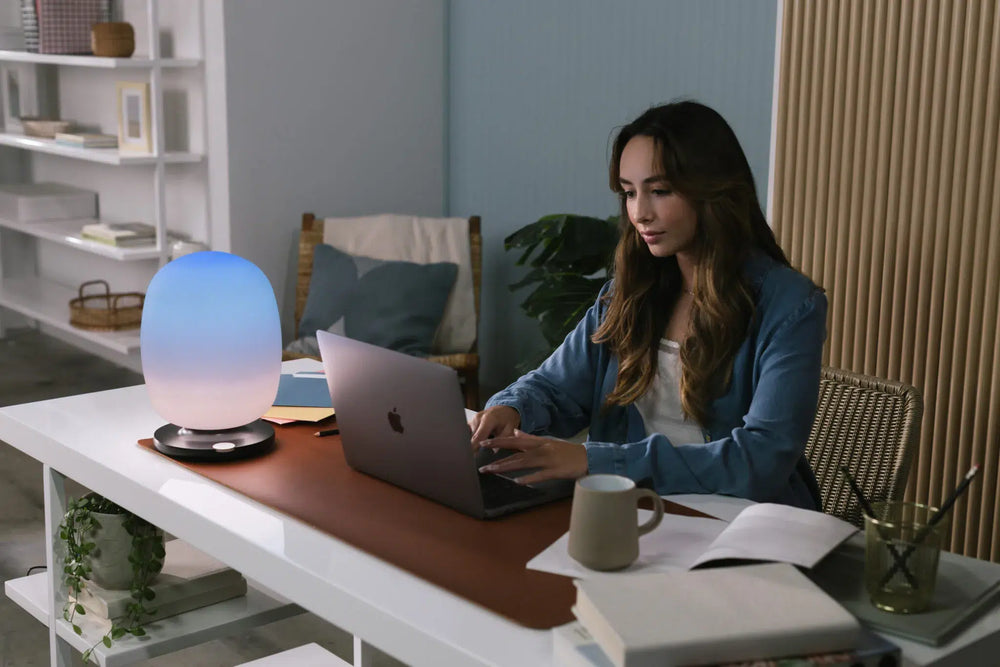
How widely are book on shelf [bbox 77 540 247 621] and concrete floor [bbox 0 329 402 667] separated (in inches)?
25.0

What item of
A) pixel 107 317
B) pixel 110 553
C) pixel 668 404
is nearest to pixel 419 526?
pixel 668 404

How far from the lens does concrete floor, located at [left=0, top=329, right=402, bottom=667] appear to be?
273 centimetres

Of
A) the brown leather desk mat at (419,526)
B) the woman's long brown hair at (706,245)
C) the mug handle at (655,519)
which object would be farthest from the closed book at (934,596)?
the woman's long brown hair at (706,245)

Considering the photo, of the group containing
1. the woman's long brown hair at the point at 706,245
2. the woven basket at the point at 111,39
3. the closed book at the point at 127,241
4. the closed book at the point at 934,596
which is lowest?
the closed book at the point at 127,241

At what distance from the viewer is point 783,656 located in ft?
3.68

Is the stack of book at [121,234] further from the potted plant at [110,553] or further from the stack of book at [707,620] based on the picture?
the stack of book at [707,620]

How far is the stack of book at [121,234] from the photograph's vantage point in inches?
179

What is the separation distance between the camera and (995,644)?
1.28 meters

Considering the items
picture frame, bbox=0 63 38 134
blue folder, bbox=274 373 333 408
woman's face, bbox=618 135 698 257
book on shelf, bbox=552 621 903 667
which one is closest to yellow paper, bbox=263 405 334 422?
blue folder, bbox=274 373 333 408

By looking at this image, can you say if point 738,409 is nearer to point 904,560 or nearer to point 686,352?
point 686,352

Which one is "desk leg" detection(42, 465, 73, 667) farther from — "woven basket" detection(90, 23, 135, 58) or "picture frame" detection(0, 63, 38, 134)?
"picture frame" detection(0, 63, 38, 134)

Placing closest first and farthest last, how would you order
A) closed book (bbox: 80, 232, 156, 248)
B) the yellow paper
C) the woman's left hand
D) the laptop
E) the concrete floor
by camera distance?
the laptop, the woman's left hand, the yellow paper, the concrete floor, closed book (bbox: 80, 232, 156, 248)

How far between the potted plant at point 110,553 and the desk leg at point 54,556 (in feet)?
0.07

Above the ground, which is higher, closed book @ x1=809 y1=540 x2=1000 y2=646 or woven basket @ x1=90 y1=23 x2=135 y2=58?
woven basket @ x1=90 y1=23 x2=135 y2=58
